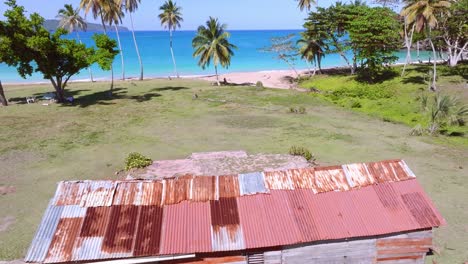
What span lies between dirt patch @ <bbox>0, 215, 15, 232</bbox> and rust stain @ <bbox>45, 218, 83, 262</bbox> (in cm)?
722

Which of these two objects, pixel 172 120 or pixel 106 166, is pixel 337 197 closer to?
pixel 106 166

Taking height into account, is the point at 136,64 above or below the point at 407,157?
above

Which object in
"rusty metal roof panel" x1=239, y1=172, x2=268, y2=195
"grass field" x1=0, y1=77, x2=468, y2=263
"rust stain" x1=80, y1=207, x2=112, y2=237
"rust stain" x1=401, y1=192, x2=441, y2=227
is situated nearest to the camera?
"rust stain" x1=80, y1=207, x2=112, y2=237

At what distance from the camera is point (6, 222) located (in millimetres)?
16859

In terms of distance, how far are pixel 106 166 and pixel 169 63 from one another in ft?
268

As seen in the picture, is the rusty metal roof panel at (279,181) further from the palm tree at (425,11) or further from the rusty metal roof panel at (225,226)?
the palm tree at (425,11)

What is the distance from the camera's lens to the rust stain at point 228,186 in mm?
12734

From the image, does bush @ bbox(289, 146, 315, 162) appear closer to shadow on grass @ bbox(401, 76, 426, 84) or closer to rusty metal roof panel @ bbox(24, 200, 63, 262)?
rusty metal roof panel @ bbox(24, 200, 63, 262)

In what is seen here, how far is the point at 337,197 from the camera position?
12797mm

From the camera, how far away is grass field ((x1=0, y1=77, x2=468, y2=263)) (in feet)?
59.4

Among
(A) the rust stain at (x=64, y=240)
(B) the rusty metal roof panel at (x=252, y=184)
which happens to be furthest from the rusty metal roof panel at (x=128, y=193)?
(B) the rusty metal roof panel at (x=252, y=184)

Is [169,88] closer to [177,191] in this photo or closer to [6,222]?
[6,222]

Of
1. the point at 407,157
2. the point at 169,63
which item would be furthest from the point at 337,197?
the point at 169,63

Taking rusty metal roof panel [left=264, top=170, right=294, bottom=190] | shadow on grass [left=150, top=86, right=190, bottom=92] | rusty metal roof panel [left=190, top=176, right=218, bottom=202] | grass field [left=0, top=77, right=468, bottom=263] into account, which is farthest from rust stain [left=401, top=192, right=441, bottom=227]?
shadow on grass [left=150, top=86, right=190, bottom=92]
